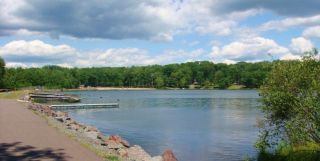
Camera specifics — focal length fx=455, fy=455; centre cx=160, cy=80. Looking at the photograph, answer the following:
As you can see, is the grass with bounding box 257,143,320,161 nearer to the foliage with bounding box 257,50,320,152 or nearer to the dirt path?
the foliage with bounding box 257,50,320,152

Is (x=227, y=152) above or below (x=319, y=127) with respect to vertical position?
below

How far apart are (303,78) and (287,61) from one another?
1.80 m

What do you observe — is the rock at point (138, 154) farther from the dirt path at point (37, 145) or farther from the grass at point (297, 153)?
the grass at point (297, 153)

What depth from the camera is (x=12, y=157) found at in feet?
47.0

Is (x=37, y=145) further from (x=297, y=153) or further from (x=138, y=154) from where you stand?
(x=297, y=153)

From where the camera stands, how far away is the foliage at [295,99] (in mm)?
19141

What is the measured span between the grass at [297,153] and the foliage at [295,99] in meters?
0.37

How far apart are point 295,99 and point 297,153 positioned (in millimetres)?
2443

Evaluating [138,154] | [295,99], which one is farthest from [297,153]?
[138,154]

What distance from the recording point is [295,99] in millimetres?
19953

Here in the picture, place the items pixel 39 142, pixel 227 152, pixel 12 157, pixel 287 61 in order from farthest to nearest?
pixel 227 152 → pixel 287 61 → pixel 39 142 → pixel 12 157

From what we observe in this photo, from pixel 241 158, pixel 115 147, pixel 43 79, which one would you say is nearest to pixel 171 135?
pixel 241 158

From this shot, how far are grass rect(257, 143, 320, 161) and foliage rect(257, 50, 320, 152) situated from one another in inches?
14.5

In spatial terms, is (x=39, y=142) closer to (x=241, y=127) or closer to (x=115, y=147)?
(x=115, y=147)
